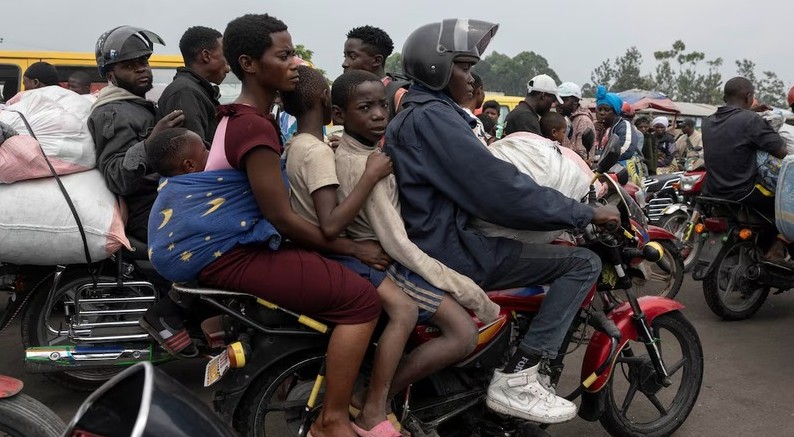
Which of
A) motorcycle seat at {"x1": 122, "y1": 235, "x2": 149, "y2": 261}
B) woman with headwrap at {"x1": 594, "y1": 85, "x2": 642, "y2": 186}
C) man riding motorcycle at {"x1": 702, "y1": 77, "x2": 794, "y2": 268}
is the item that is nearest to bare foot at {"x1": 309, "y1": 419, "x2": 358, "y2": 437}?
motorcycle seat at {"x1": 122, "y1": 235, "x2": 149, "y2": 261}

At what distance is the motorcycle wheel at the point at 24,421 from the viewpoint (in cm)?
236

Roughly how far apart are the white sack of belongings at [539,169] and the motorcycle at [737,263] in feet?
10.2

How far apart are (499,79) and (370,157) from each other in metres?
92.5

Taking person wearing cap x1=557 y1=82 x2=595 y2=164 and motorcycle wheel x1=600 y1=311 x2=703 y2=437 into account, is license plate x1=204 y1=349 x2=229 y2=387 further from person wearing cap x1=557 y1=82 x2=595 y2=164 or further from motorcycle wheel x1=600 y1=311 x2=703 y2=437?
person wearing cap x1=557 y1=82 x2=595 y2=164

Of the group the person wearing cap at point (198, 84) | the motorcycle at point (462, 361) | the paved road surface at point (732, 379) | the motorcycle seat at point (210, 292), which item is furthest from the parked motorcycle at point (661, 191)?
the motorcycle seat at point (210, 292)

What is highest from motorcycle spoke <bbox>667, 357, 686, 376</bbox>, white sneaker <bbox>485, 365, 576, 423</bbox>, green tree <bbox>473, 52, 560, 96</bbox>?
white sneaker <bbox>485, 365, 576, 423</bbox>

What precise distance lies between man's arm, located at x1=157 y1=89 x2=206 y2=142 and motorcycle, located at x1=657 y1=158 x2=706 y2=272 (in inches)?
167

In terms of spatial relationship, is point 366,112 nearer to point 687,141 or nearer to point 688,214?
point 688,214

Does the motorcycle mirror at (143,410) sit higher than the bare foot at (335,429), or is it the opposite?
the motorcycle mirror at (143,410)

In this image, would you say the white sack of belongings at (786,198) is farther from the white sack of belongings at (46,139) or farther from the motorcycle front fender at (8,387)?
the motorcycle front fender at (8,387)

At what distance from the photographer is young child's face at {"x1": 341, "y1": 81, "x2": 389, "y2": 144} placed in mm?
2752

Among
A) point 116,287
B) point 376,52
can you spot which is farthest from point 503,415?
point 376,52

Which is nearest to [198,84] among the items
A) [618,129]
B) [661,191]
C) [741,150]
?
[741,150]

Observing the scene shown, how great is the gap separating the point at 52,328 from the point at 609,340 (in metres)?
3.16
